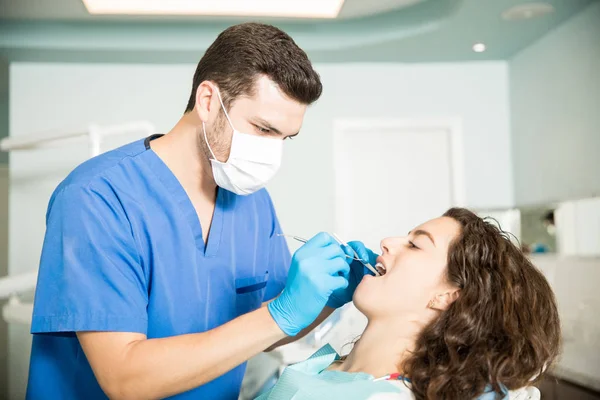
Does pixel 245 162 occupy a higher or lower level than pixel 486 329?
higher

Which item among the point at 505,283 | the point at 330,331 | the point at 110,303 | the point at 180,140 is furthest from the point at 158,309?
the point at 330,331

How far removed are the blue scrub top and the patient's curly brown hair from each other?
1.57 feet

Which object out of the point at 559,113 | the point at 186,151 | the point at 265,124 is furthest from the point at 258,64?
the point at 559,113

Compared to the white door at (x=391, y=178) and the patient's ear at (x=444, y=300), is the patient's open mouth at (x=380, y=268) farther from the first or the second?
the white door at (x=391, y=178)

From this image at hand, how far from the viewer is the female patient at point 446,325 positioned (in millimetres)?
1162

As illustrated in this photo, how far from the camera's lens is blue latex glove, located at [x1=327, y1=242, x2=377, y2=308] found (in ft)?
4.73

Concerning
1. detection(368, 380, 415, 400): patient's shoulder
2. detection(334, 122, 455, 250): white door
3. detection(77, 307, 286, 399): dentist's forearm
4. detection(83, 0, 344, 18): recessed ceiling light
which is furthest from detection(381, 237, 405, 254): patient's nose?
detection(334, 122, 455, 250): white door

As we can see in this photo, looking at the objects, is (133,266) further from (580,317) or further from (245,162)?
(580,317)

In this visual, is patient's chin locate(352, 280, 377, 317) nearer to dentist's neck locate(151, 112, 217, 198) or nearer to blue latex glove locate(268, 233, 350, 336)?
blue latex glove locate(268, 233, 350, 336)

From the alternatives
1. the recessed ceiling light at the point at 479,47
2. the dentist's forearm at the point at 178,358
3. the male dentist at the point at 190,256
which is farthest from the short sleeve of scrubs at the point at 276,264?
the recessed ceiling light at the point at 479,47

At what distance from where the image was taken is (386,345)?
4.26 feet

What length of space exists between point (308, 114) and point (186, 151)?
9.34ft

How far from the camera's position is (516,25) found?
12.0 ft

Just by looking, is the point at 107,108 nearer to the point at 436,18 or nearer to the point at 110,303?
the point at 436,18
